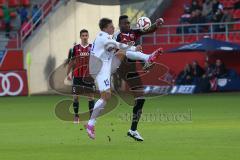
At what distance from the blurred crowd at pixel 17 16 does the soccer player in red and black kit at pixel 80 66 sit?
20690 mm

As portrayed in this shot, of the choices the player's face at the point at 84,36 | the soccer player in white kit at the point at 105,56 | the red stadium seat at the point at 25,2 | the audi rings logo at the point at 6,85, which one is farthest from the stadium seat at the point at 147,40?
the soccer player in white kit at the point at 105,56

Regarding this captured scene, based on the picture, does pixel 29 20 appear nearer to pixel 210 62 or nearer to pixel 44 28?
pixel 44 28

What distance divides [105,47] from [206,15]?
26.1m

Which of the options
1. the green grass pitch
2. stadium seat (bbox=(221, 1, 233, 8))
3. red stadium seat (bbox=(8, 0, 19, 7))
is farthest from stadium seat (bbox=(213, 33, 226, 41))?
the green grass pitch

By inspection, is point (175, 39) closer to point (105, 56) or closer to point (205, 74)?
point (205, 74)

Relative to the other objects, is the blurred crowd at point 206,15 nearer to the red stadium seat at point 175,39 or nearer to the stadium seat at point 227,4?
the red stadium seat at point 175,39

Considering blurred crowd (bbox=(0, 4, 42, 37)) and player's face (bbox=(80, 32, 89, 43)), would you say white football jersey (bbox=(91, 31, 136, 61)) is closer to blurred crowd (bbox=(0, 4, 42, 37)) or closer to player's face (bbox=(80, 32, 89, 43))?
player's face (bbox=(80, 32, 89, 43))

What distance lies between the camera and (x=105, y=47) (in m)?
16.4

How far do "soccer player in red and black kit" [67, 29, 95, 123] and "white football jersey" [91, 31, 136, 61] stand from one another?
19.0 feet

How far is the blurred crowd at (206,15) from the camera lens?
136ft

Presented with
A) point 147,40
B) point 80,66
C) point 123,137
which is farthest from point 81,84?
point 147,40

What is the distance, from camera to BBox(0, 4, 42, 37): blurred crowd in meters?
44.0

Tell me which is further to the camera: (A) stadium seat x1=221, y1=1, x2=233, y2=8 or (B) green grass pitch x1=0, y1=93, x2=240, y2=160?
(A) stadium seat x1=221, y1=1, x2=233, y2=8

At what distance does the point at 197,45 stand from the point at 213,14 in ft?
13.0
